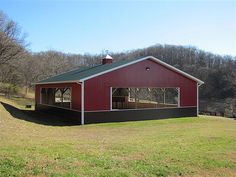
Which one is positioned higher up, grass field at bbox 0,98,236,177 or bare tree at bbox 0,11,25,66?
bare tree at bbox 0,11,25,66

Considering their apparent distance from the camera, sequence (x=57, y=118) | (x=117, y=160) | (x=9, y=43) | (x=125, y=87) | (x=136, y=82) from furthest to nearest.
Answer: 1. (x=9, y=43)
2. (x=57, y=118)
3. (x=136, y=82)
4. (x=125, y=87)
5. (x=117, y=160)

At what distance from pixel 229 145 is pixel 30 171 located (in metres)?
6.46

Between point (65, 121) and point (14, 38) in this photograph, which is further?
point (14, 38)

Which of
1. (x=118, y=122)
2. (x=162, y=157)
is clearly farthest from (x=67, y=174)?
(x=118, y=122)

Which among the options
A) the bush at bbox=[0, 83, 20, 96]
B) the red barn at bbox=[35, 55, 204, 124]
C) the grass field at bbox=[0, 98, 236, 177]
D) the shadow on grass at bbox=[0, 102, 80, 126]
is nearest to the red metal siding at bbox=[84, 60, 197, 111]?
the red barn at bbox=[35, 55, 204, 124]

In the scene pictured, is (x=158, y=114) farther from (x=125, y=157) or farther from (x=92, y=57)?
(x=92, y=57)

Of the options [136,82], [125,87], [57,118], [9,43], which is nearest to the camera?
[125,87]

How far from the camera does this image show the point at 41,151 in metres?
7.41

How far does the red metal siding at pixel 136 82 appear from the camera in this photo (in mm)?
18094

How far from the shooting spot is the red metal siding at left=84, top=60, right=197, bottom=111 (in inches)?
712

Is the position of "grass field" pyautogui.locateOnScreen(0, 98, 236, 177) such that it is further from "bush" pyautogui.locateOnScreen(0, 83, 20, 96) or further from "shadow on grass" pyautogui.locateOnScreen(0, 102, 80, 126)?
"bush" pyautogui.locateOnScreen(0, 83, 20, 96)

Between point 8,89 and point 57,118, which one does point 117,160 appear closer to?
point 57,118

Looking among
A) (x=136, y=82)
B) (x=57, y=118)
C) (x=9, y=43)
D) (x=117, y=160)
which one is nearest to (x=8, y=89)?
(x=9, y=43)

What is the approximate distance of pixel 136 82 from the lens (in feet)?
65.5
